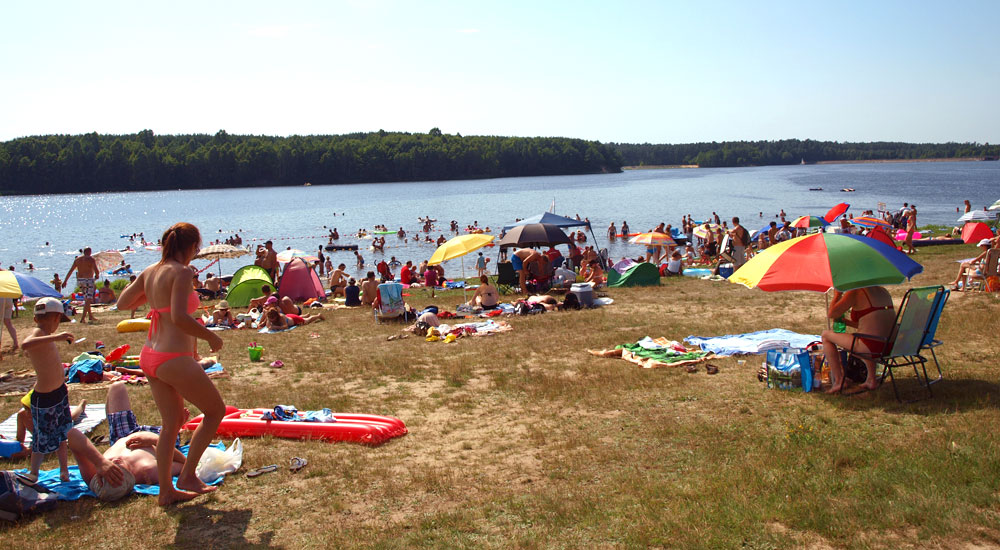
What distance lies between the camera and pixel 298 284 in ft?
58.0

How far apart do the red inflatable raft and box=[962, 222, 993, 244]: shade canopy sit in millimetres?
20653

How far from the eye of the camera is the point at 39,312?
16.3ft

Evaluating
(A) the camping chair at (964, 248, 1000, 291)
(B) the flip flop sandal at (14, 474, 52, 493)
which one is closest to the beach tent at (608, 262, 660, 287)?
(A) the camping chair at (964, 248, 1000, 291)

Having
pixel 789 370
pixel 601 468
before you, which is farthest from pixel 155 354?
pixel 789 370

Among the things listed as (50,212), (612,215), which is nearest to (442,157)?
(50,212)

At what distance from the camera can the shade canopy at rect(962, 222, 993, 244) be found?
20.6 m

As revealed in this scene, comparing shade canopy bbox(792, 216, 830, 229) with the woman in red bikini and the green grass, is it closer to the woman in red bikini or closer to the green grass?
Answer: the green grass

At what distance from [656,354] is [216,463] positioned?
17.4ft

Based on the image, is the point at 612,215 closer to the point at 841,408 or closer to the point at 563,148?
the point at 841,408

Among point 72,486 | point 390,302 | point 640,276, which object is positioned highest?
point 72,486

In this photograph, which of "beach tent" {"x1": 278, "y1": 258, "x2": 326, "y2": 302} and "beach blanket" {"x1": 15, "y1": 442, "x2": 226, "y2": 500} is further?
"beach tent" {"x1": 278, "y1": 258, "x2": 326, "y2": 302}

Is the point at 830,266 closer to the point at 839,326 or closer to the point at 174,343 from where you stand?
the point at 839,326

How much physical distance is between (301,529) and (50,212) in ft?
299

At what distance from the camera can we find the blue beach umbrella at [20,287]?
27.5ft
